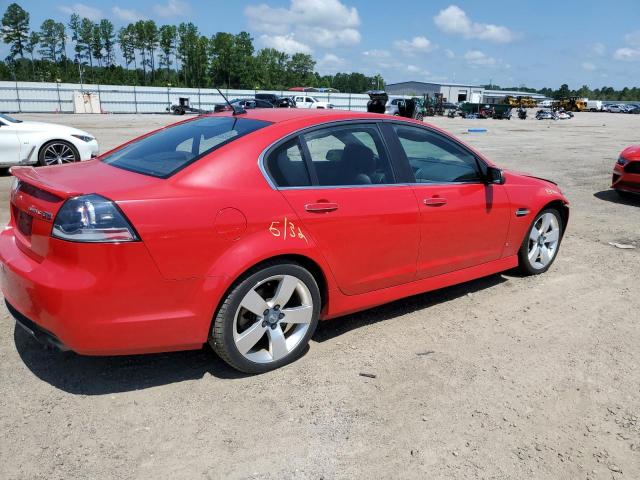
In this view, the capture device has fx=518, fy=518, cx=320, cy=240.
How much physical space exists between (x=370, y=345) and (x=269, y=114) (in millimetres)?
1810

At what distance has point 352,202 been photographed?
3439 millimetres

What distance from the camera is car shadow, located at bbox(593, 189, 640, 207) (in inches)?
357

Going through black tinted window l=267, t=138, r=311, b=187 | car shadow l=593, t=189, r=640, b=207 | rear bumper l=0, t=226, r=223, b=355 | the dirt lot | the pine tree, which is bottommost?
the dirt lot

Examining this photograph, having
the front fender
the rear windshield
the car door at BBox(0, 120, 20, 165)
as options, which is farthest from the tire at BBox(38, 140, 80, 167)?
the front fender

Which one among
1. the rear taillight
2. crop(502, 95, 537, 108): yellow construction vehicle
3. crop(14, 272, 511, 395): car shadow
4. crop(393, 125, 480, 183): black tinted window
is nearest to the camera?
the rear taillight

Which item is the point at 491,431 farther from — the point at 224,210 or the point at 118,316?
the point at 118,316

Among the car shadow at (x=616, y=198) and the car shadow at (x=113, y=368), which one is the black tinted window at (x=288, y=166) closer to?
the car shadow at (x=113, y=368)

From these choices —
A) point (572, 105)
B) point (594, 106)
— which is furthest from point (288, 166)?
point (594, 106)

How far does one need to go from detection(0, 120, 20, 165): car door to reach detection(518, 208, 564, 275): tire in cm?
928

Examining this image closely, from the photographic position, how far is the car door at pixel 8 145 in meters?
9.79

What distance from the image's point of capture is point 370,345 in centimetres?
370

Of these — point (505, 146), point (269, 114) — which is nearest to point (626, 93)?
point (505, 146)

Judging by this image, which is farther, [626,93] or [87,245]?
[626,93]

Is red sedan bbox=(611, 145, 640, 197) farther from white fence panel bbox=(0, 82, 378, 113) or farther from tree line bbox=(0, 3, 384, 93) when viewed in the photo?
tree line bbox=(0, 3, 384, 93)
